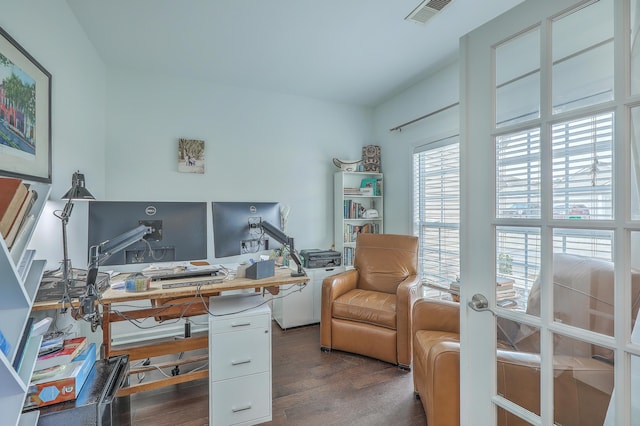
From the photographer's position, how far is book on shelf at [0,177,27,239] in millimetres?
817

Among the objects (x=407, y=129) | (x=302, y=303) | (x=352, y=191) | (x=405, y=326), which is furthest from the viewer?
(x=352, y=191)

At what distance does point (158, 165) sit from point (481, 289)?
3.11 meters

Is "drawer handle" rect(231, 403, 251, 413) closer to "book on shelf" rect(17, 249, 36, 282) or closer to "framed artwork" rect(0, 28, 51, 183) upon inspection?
"book on shelf" rect(17, 249, 36, 282)

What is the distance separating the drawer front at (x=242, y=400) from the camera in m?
1.59

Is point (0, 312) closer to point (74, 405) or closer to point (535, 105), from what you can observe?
point (74, 405)

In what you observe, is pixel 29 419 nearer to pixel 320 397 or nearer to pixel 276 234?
pixel 276 234

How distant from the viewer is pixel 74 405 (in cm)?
113

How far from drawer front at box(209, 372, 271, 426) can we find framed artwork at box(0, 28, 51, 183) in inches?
60.8

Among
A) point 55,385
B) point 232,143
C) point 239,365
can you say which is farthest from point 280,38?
point 55,385

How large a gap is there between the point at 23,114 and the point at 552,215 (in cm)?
242

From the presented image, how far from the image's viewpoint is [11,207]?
2.75ft

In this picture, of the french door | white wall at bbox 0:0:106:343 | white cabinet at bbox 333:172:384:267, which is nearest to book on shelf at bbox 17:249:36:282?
white wall at bbox 0:0:106:343

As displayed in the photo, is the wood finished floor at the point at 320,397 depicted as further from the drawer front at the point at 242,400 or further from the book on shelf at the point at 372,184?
the book on shelf at the point at 372,184

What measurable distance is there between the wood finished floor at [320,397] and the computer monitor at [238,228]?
1063mm
